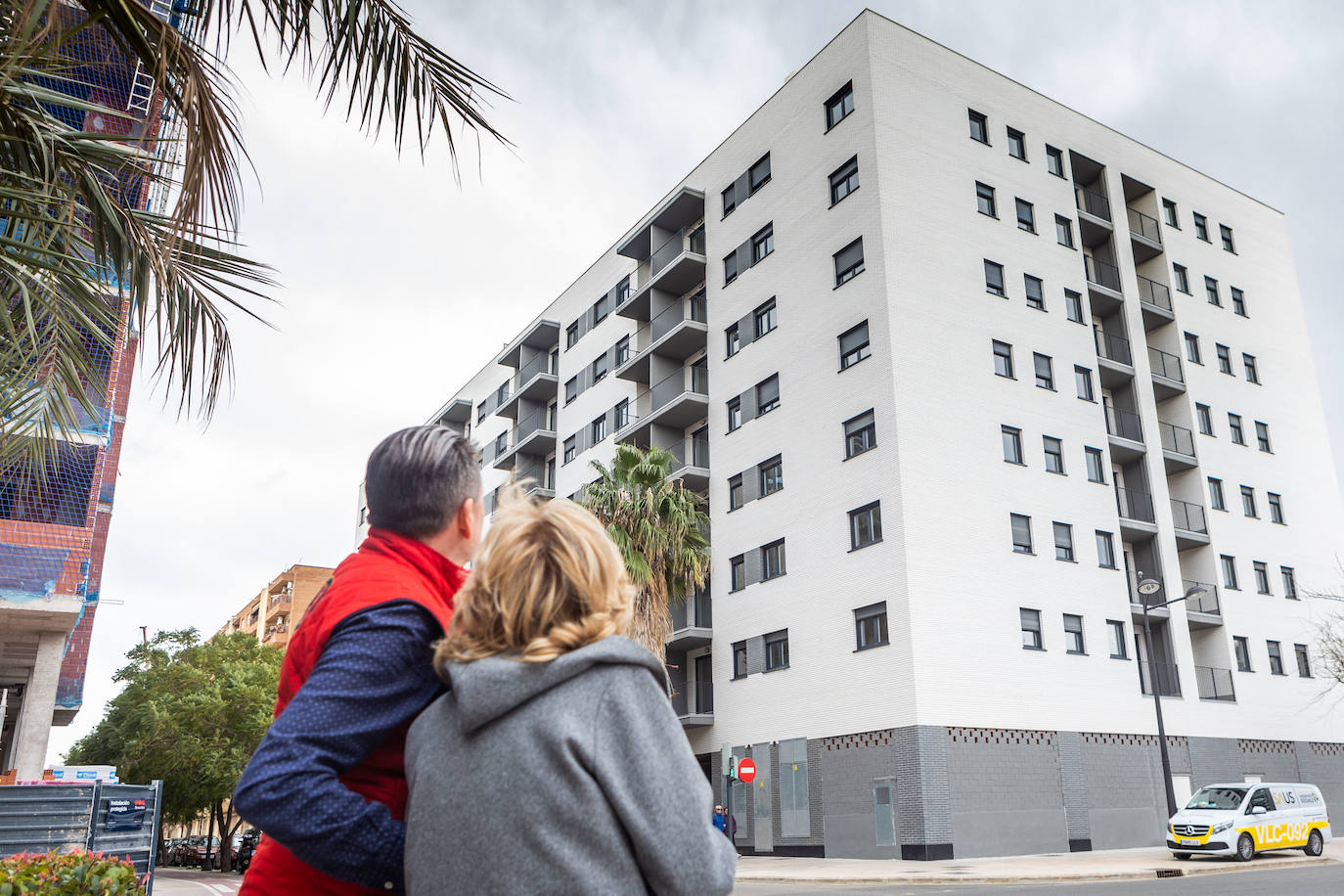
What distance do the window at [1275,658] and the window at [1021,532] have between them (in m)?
11.3

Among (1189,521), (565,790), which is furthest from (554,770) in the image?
(1189,521)

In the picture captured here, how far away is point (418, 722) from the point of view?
1.88 m

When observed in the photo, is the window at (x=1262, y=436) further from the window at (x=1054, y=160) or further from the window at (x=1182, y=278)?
the window at (x=1054, y=160)

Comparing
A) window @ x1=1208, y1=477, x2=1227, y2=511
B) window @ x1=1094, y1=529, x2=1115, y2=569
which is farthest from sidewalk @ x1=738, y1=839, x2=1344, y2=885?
window @ x1=1208, y1=477, x2=1227, y2=511

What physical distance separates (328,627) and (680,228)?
1513 inches

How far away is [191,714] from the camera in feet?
124

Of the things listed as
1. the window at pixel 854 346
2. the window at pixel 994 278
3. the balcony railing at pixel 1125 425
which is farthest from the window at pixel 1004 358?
the balcony railing at pixel 1125 425

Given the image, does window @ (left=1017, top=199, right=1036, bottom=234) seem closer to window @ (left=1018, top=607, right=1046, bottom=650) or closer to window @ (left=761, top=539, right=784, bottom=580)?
window @ (left=1018, top=607, right=1046, bottom=650)

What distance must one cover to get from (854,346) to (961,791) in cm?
1198

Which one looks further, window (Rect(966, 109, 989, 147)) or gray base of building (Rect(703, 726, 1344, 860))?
window (Rect(966, 109, 989, 147))

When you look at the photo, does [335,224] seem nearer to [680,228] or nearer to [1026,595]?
[1026,595]

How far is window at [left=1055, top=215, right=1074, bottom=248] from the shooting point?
108ft

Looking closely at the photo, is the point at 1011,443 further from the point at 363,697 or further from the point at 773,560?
the point at 363,697

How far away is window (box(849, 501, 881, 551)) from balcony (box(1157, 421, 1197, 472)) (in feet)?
40.4
